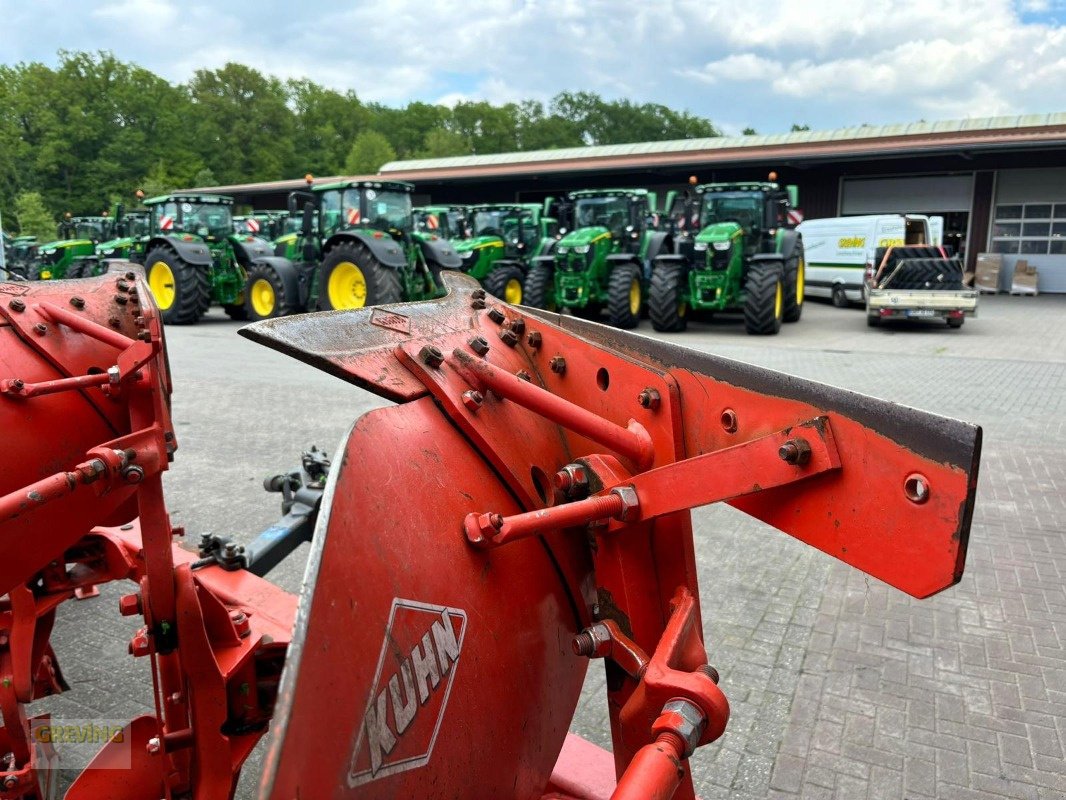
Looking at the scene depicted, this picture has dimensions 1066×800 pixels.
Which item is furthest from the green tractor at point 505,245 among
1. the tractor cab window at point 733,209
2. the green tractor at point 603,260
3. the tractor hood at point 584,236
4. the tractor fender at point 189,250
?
the tractor fender at point 189,250

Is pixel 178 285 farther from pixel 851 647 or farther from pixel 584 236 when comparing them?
pixel 851 647

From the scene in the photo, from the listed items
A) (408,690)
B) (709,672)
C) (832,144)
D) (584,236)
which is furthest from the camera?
(832,144)

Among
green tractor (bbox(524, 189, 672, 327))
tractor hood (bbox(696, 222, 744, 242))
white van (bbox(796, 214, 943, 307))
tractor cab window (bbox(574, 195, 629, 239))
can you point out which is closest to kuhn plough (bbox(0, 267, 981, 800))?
tractor hood (bbox(696, 222, 744, 242))

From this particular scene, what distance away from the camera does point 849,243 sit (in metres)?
18.7

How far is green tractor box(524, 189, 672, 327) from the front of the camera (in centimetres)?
1420

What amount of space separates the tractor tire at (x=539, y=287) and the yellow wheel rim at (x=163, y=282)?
6.88 meters

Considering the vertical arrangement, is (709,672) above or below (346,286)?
above

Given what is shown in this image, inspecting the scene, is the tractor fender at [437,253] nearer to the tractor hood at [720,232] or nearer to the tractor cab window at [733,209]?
the tractor hood at [720,232]

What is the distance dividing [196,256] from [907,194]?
67.4ft

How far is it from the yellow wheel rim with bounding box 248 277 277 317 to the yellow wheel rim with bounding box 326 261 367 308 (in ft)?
5.52

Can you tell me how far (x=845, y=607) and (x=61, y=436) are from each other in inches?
138

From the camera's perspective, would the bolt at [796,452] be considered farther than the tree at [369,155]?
No

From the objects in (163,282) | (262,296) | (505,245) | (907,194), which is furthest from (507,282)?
(907,194)

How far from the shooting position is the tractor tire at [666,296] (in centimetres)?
1351
